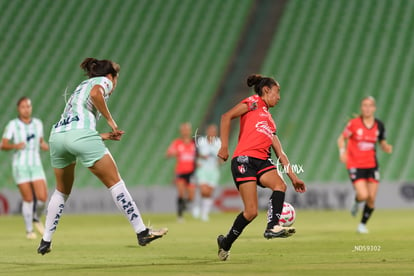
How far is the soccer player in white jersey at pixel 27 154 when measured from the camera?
14.6m

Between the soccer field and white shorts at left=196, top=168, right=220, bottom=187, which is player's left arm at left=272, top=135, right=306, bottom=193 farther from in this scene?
white shorts at left=196, top=168, right=220, bottom=187

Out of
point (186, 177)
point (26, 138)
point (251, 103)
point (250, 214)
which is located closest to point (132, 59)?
point (186, 177)

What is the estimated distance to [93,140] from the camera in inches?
351

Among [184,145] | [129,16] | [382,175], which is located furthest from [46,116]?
[382,175]

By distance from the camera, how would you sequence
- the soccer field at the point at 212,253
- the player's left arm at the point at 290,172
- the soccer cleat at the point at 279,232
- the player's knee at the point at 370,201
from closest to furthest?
the soccer field at the point at 212,253
the soccer cleat at the point at 279,232
the player's left arm at the point at 290,172
the player's knee at the point at 370,201

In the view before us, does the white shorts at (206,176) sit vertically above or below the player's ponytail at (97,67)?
below

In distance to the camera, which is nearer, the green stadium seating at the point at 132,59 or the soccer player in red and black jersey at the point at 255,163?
the soccer player in red and black jersey at the point at 255,163

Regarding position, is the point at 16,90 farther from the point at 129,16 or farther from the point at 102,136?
the point at 102,136

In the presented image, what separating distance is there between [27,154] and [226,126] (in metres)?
6.56

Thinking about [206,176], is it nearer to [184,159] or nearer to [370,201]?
[184,159]

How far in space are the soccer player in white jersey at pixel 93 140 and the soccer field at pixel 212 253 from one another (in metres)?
0.60

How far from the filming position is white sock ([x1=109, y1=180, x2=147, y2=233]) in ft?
29.6

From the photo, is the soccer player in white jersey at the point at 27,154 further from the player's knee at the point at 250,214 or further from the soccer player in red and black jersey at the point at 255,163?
the player's knee at the point at 250,214

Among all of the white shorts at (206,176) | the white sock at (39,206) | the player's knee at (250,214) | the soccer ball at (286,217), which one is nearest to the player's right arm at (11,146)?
the white sock at (39,206)
